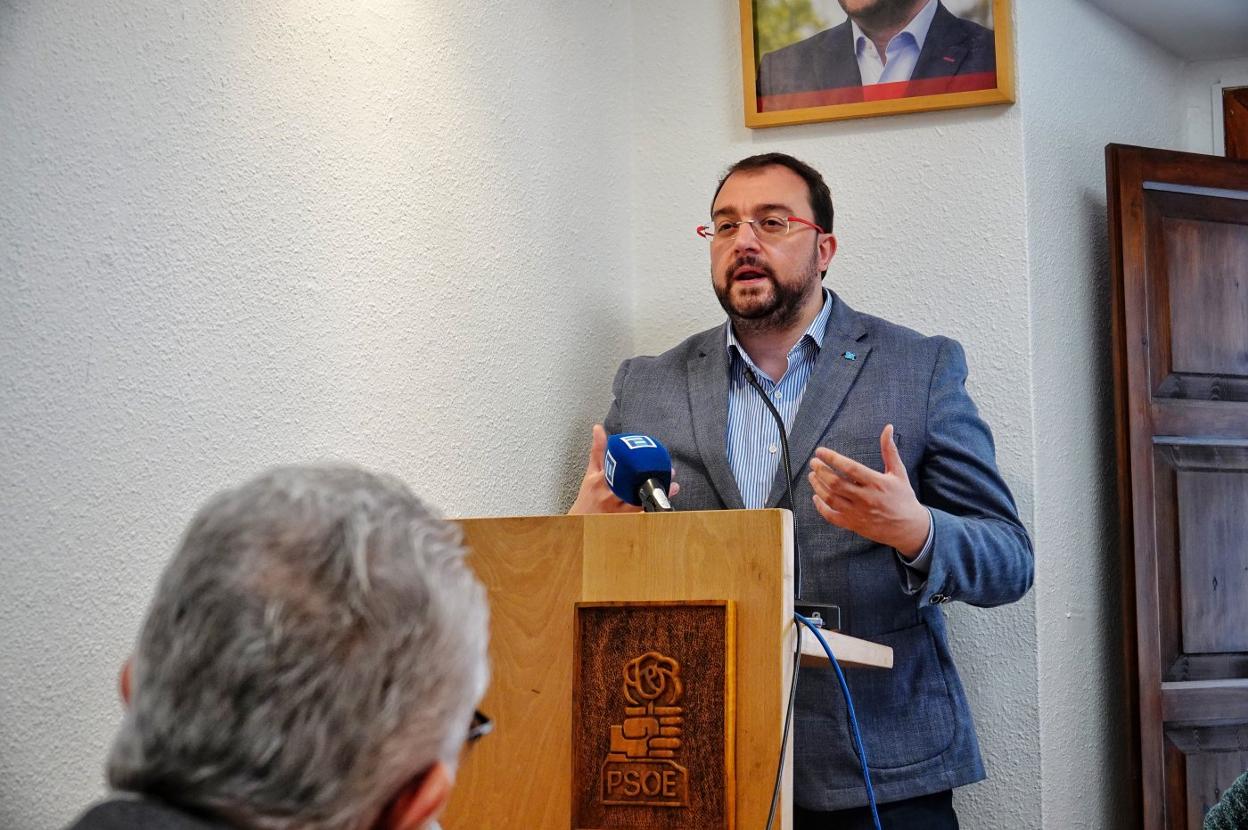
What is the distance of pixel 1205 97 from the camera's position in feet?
12.6

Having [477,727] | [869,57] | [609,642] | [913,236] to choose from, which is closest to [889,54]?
[869,57]

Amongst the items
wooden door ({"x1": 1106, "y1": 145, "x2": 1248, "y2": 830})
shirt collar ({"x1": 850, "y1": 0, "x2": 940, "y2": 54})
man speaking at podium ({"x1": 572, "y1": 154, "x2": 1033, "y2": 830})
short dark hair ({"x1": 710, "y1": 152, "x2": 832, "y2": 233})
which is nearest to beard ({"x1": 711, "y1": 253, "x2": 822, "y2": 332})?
man speaking at podium ({"x1": 572, "y1": 154, "x2": 1033, "y2": 830})

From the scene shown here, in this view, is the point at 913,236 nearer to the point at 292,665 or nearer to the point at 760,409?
the point at 760,409

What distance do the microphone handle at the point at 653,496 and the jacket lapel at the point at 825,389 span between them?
56cm

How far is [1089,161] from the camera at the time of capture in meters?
3.33

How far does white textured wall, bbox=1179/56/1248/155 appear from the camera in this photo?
150 inches

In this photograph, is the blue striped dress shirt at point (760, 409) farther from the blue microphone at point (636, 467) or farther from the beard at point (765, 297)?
the blue microphone at point (636, 467)

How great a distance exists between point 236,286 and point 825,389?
1134 mm

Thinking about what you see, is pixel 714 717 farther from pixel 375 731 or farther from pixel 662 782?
pixel 375 731

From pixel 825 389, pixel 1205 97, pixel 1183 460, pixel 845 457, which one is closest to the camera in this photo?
pixel 845 457

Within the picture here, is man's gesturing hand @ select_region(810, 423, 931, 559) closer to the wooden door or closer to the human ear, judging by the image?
the human ear

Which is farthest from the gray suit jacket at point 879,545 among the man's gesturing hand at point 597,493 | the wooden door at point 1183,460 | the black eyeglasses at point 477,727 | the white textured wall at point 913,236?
the black eyeglasses at point 477,727

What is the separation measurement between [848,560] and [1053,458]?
33.6 inches

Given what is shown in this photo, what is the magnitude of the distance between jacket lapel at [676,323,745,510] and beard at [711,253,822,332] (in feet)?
0.28
